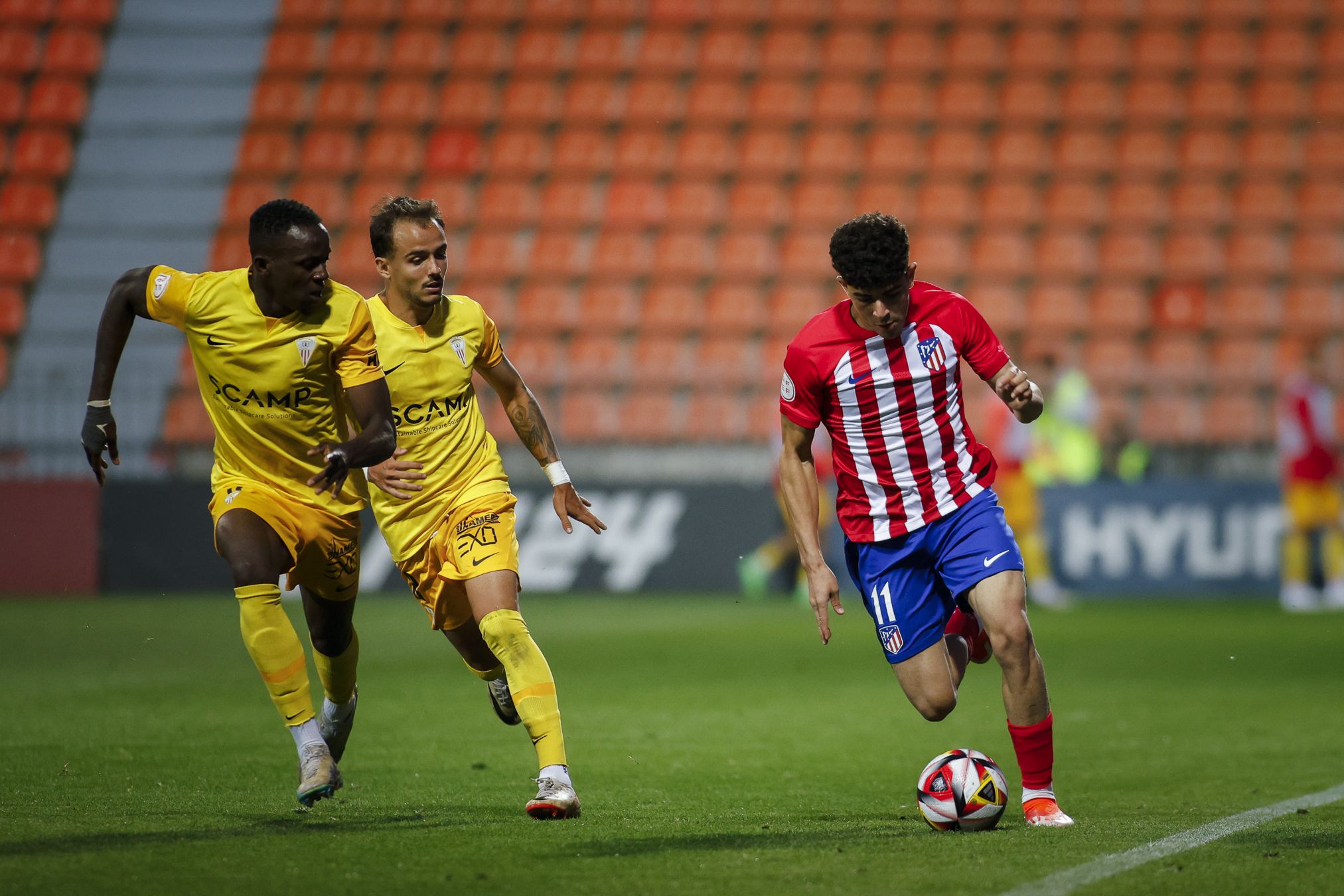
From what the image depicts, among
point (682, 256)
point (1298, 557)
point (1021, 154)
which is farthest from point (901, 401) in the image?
point (1021, 154)

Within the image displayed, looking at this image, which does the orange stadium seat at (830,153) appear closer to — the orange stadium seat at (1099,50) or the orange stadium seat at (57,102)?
the orange stadium seat at (1099,50)

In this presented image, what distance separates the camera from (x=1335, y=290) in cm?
1838

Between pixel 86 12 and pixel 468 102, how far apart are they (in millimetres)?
5737

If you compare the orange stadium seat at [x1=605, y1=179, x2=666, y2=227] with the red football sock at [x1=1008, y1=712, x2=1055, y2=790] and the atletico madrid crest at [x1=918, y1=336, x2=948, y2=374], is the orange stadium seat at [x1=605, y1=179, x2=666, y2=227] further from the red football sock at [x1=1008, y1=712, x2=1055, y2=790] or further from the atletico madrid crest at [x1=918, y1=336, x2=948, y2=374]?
the red football sock at [x1=1008, y1=712, x2=1055, y2=790]

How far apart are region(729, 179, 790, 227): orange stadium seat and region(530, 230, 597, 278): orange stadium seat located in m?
1.81

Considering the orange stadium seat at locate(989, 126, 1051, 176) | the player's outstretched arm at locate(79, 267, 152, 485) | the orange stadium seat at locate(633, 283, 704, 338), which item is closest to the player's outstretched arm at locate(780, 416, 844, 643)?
the player's outstretched arm at locate(79, 267, 152, 485)

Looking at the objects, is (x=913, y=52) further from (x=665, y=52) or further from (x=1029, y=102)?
(x=665, y=52)

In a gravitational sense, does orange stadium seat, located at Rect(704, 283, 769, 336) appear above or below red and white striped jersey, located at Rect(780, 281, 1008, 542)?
above

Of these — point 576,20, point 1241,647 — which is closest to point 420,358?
point 1241,647

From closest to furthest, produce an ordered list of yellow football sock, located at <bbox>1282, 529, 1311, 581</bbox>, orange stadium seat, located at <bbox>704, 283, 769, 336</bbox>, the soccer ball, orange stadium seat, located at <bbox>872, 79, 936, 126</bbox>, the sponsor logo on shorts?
1. the soccer ball
2. the sponsor logo on shorts
3. yellow football sock, located at <bbox>1282, 529, 1311, 581</bbox>
4. orange stadium seat, located at <bbox>704, 283, 769, 336</bbox>
5. orange stadium seat, located at <bbox>872, 79, 936, 126</bbox>

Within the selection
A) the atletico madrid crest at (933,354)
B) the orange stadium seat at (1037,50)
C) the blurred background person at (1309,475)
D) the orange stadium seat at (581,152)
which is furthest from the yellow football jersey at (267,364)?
the orange stadium seat at (1037,50)

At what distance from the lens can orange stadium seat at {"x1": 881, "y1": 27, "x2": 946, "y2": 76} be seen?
2045cm

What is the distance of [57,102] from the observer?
21.4m

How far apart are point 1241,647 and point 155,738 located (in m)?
7.34
